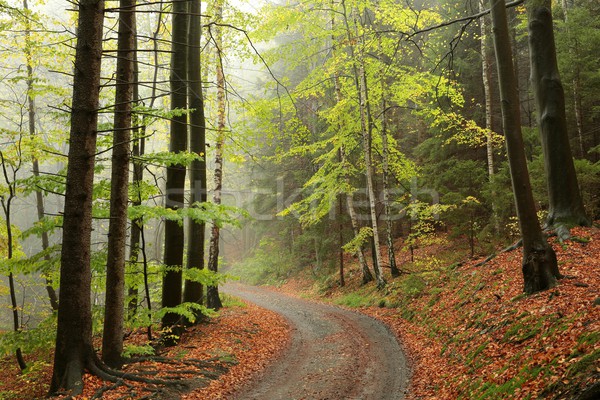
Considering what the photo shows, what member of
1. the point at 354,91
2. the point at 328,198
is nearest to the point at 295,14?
the point at 354,91

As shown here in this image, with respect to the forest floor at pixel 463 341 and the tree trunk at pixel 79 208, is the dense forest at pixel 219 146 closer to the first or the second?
the tree trunk at pixel 79 208

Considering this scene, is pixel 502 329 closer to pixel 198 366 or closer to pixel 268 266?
pixel 198 366

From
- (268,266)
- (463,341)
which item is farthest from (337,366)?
(268,266)

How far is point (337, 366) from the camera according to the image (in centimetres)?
808

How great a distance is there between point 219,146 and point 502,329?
969 centimetres

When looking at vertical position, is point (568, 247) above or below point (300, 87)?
below

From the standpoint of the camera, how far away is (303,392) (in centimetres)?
682

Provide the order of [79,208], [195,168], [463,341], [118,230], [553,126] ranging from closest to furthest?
[79,208]
[118,230]
[463,341]
[553,126]
[195,168]

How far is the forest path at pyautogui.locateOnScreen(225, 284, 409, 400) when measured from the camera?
6750 mm

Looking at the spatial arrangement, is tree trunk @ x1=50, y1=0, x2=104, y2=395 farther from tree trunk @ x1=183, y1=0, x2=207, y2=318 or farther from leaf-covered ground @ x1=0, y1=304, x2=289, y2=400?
tree trunk @ x1=183, y1=0, x2=207, y2=318

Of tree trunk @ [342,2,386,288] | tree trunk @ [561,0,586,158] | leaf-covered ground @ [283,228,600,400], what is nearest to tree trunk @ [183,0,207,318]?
leaf-covered ground @ [283,228,600,400]

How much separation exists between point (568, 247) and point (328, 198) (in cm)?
890

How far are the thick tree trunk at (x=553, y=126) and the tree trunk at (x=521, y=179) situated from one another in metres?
3.14

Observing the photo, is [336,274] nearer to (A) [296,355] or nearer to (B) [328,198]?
(B) [328,198]
